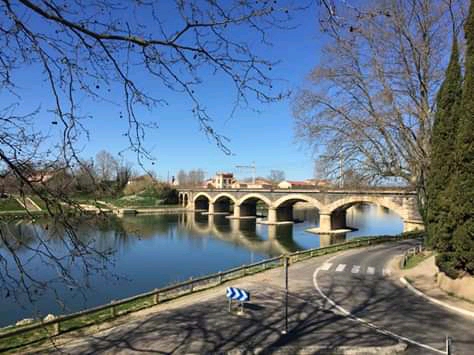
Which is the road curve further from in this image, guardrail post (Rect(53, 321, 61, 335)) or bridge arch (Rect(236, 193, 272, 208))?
bridge arch (Rect(236, 193, 272, 208))

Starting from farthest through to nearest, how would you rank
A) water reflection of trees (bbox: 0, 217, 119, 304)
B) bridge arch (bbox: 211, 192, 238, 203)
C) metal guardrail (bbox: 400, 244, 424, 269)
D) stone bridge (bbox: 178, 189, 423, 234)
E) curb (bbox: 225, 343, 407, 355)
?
bridge arch (bbox: 211, 192, 238, 203), stone bridge (bbox: 178, 189, 423, 234), metal guardrail (bbox: 400, 244, 424, 269), curb (bbox: 225, 343, 407, 355), water reflection of trees (bbox: 0, 217, 119, 304)

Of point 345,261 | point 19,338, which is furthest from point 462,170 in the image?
point 19,338

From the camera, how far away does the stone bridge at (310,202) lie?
44719mm

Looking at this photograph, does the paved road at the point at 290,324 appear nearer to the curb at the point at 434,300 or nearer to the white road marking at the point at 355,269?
the curb at the point at 434,300

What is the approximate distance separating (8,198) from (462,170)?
48.4ft

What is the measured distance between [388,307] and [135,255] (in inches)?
Answer: 913

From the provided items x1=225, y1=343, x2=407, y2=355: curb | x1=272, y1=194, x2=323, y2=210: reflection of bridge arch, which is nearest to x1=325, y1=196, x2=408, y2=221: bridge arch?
x1=272, y1=194, x2=323, y2=210: reflection of bridge arch

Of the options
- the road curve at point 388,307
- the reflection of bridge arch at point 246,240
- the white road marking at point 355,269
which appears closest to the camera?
the road curve at point 388,307

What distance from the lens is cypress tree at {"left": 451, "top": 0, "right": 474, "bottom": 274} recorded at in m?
13.7

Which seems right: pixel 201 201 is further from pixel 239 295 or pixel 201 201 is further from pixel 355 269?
pixel 239 295

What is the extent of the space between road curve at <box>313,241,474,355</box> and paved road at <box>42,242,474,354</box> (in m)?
0.03

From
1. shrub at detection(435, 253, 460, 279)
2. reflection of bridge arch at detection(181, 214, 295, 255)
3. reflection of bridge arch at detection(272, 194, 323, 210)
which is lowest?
reflection of bridge arch at detection(181, 214, 295, 255)

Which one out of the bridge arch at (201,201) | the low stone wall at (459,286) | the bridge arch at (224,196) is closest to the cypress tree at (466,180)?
the low stone wall at (459,286)

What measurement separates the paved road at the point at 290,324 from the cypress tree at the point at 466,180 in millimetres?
2358
